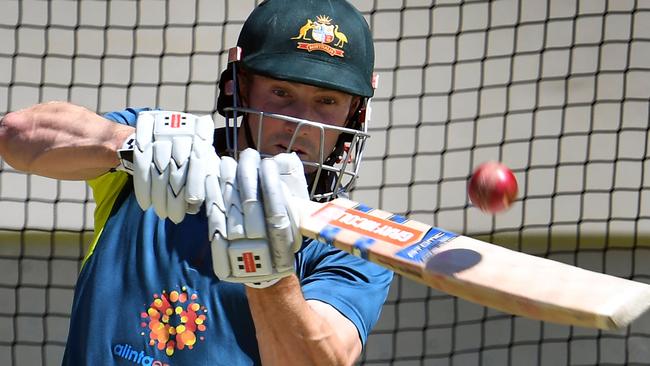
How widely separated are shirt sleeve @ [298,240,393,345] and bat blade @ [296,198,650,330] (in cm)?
30

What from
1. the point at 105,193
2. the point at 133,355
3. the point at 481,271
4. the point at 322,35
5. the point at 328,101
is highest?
the point at 322,35

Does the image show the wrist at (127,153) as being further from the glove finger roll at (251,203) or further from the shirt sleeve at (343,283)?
the shirt sleeve at (343,283)

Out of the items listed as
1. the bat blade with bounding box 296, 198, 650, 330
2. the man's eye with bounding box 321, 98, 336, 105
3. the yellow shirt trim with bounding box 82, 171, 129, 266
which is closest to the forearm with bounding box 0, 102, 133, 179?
the yellow shirt trim with bounding box 82, 171, 129, 266

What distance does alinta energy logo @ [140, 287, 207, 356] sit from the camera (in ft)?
7.42

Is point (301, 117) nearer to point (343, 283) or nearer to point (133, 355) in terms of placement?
point (343, 283)

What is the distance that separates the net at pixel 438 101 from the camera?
4980 millimetres

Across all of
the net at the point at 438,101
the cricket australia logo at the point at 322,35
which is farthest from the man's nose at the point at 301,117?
the net at the point at 438,101

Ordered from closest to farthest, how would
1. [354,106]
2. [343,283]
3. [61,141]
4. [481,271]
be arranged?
[481,271] < [61,141] < [343,283] < [354,106]

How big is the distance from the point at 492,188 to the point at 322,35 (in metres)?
0.85

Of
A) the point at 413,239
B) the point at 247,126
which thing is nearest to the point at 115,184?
the point at 247,126

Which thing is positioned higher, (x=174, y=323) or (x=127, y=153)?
(x=127, y=153)

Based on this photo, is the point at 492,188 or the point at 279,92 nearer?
the point at 492,188

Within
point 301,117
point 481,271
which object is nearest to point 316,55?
point 301,117

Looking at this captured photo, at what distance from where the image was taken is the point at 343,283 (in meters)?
2.33
